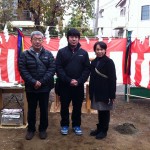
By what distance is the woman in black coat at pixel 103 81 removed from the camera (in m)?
4.54

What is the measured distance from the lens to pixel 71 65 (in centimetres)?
465

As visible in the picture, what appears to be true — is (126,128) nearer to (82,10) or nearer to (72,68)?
(72,68)

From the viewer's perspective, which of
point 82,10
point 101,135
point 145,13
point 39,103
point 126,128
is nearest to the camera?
point 39,103

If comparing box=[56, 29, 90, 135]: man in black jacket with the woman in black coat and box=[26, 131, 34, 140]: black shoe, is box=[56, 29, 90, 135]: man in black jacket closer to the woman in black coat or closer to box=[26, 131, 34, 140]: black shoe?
the woman in black coat

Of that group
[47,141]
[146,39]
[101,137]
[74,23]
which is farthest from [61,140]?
[74,23]

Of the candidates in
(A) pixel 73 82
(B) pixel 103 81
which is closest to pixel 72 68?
(A) pixel 73 82

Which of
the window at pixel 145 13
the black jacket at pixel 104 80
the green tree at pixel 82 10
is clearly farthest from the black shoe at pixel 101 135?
the window at pixel 145 13

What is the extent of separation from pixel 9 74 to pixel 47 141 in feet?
9.50

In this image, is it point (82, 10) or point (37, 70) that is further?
point (82, 10)

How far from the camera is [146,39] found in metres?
6.82

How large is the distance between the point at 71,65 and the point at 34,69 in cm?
62

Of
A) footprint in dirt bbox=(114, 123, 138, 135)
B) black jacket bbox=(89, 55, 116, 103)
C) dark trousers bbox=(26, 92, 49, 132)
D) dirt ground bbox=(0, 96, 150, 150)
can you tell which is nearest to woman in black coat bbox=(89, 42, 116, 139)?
black jacket bbox=(89, 55, 116, 103)

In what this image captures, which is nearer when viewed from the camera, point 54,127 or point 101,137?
point 101,137

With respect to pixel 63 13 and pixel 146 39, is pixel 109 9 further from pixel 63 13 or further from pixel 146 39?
pixel 146 39
